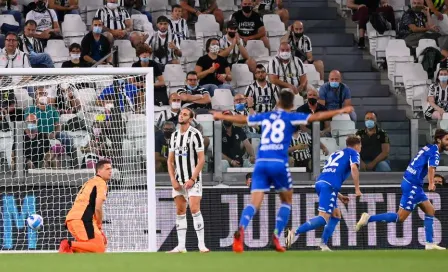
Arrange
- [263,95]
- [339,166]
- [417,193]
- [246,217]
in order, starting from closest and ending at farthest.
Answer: [246,217] < [339,166] < [417,193] < [263,95]

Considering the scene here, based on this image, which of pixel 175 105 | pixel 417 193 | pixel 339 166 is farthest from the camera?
pixel 175 105

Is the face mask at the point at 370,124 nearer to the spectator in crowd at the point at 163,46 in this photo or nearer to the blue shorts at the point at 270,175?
the spectator in crowd at the point at 163,46

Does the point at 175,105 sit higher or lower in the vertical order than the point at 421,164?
higher

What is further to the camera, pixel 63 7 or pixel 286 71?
pixel 63 7

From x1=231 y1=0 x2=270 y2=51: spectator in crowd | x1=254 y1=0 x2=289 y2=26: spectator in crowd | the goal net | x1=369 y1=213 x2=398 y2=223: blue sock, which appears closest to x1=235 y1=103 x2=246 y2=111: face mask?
the goal net

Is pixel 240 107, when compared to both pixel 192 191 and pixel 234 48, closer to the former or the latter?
pixel 234 48

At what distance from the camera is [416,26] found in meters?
21.0

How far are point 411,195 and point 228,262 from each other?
524cm

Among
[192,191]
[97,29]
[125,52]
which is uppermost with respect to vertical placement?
[97,29]

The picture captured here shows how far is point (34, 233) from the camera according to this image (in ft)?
53.4

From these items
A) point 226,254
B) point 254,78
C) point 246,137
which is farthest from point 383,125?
point 226,254

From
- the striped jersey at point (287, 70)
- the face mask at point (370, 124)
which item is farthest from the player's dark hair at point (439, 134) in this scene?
→ the striped jersey at point (287, 70)

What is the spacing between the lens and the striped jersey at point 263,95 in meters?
18.2

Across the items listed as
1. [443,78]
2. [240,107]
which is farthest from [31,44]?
[443,78]
